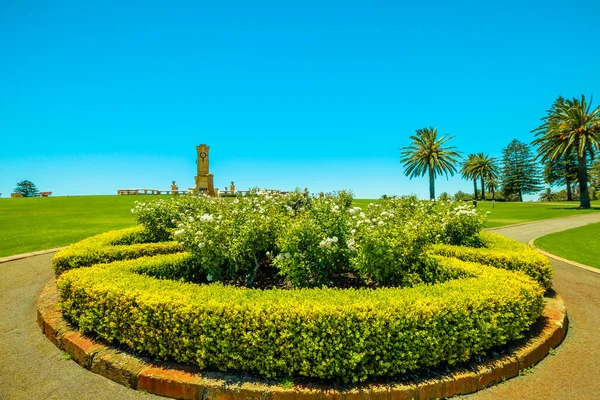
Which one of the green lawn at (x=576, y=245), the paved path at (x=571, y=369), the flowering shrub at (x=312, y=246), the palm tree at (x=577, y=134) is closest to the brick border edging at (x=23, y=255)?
the flowering shrub at (x=312, y=246)

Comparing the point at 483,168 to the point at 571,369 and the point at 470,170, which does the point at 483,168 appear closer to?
the point at 470,170

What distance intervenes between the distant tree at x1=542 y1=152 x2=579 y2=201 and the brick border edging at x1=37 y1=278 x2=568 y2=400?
2256 inches

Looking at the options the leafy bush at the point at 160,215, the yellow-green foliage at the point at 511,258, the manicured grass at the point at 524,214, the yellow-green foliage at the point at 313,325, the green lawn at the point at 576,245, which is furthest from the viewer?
the manicured grass at the point at 524,214

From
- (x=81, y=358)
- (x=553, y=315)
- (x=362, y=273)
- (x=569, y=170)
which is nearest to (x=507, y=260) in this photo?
(x=553, y=315)

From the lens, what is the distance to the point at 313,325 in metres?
3.76

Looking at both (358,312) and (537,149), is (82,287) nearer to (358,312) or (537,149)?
(358,312)

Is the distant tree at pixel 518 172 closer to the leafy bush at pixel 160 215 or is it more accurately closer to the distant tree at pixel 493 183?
the distant tree at pixel 493 183

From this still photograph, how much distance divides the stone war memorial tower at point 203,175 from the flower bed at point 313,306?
31856 millimetres

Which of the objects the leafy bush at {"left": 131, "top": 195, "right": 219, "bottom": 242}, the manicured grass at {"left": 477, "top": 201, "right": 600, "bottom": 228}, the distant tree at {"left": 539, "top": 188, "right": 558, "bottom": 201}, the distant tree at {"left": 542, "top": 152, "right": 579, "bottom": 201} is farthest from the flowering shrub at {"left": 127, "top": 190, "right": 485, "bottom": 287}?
the distant tree at {"left": 539, "top": 188, "right": 558, "bottom": 201}

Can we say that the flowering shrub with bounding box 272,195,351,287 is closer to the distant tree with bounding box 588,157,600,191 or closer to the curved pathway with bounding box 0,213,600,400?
the curved pathway with bounding box 0,213,600,400

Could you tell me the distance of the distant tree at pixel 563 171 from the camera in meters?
51.4

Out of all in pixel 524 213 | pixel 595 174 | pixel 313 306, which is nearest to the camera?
pixel 313 306

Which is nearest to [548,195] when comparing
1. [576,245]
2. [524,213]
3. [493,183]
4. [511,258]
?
[493,183]

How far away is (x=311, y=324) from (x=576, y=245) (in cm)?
1390
